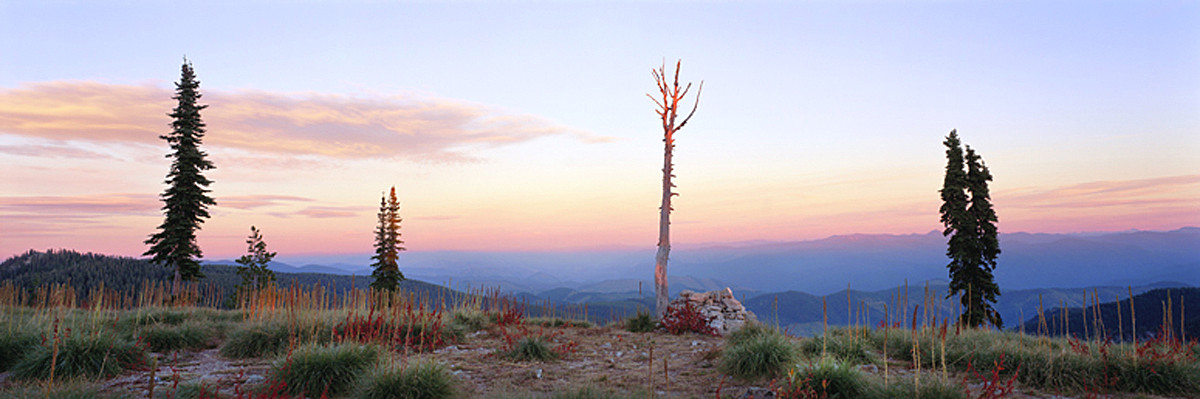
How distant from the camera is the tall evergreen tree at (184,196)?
875 inches

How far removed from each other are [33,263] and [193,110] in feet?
232

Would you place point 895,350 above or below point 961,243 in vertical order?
below

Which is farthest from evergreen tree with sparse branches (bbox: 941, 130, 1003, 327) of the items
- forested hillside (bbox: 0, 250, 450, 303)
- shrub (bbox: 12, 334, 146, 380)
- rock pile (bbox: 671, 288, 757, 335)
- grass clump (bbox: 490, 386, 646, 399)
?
forested hillside (bbox: 0, 250, 450, 303)

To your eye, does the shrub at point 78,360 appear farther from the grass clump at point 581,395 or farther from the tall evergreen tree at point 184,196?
the tall evergreen tree at point 184,196

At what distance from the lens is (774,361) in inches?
285

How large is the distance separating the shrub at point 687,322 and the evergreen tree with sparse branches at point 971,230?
46.9 feet

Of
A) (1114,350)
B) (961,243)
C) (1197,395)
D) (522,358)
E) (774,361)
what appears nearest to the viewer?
(1197,395)

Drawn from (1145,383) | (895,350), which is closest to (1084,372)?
(1145,383)

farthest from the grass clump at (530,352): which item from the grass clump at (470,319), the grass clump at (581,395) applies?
the grass clump at (470,319)

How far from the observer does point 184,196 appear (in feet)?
73.6

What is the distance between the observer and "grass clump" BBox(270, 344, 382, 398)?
628 centimetres

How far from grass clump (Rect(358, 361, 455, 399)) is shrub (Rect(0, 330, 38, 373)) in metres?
5.92

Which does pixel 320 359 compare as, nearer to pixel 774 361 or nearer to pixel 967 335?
A: pixel 774 361

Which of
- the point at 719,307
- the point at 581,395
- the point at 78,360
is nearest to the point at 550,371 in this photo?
the point at 581,395
